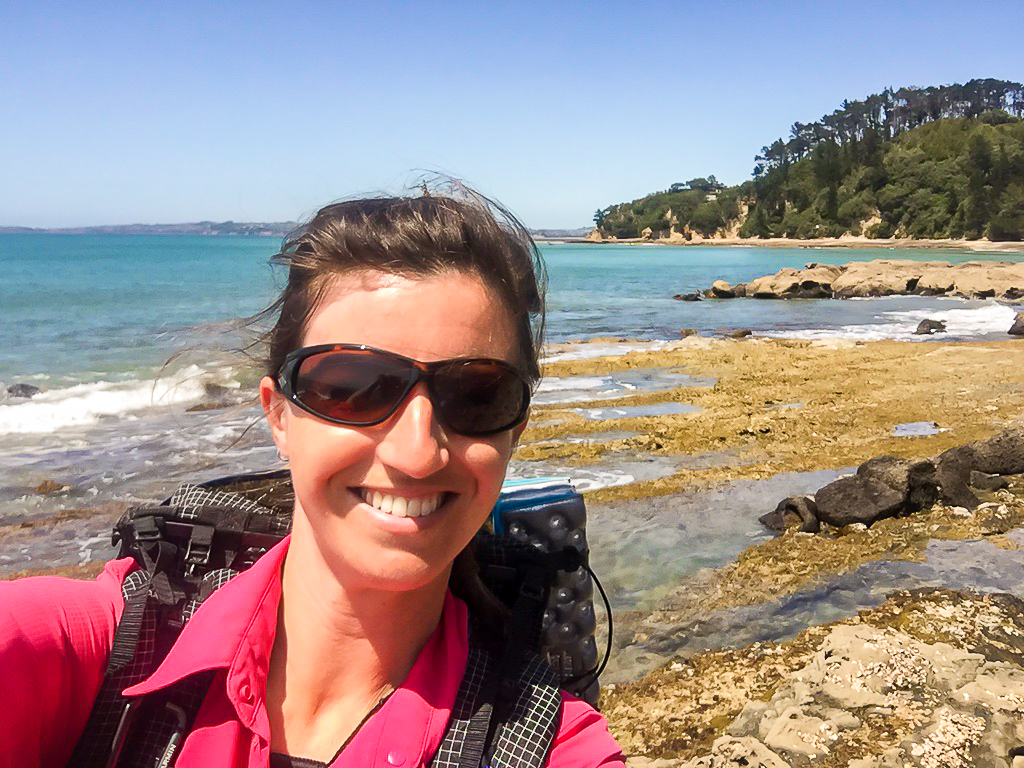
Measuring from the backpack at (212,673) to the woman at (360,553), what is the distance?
4 centimetres

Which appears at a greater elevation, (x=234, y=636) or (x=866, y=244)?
(x=234, y=636)

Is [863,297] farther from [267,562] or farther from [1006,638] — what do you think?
[267,562]

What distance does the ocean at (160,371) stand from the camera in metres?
7.39

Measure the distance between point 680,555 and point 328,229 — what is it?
5.81 metres

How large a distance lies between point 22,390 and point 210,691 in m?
17.4

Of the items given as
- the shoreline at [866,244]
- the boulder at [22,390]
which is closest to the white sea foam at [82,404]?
the boulder at [22,390]

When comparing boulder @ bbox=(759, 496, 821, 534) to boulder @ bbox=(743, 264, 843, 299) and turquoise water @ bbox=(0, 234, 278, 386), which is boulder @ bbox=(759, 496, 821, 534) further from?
boulder @ bbox=(743, 264, 843, 299)

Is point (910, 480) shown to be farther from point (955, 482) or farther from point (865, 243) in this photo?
point (865, 243)

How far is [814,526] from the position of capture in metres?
7.41

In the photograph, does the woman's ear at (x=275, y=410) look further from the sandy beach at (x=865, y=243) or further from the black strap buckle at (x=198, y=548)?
the sandy beach at (x=865, y=243)

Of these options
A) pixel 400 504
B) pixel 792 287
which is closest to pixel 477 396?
pixel 400 504

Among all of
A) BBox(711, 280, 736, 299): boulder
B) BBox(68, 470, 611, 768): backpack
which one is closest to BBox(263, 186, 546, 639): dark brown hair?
BBox(68, 470, 611, 768): backpack

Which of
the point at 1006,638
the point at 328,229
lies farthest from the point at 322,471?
the point at 1006,638

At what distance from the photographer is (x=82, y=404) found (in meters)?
14.7
